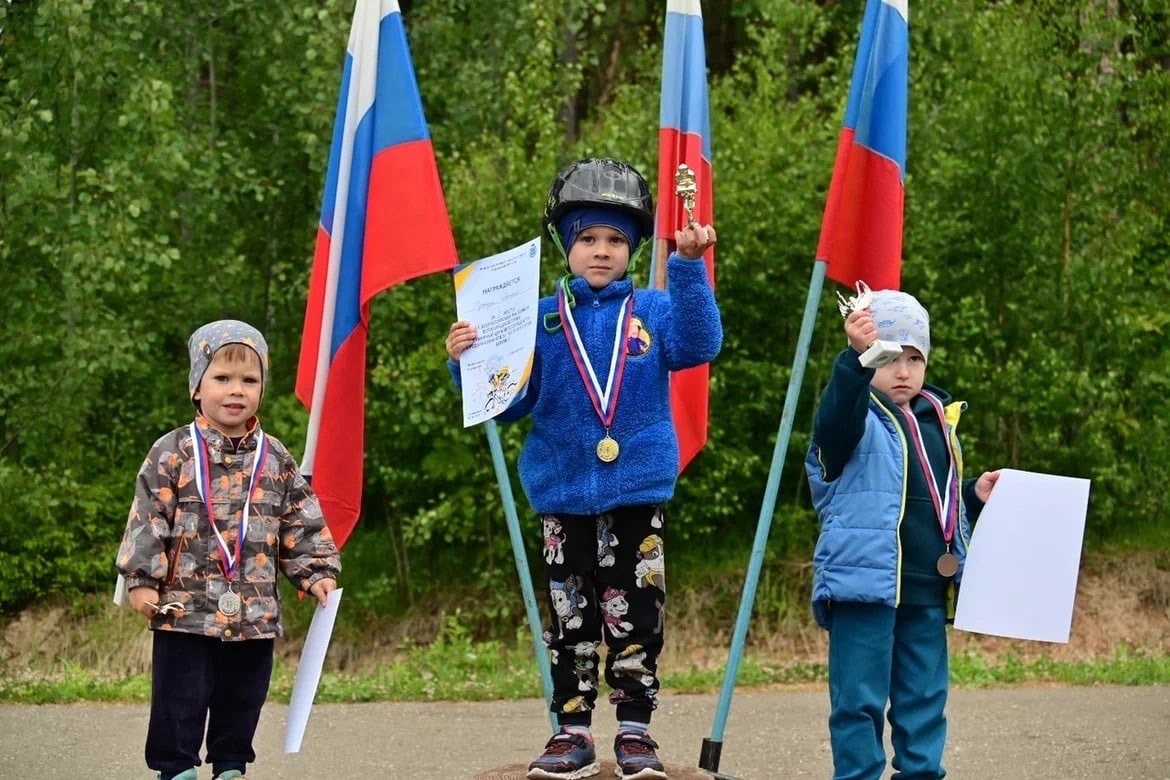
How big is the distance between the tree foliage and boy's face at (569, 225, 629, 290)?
6.67 m

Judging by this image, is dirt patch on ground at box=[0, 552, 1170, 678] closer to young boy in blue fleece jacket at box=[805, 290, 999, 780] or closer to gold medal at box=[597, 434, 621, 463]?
young boy in blue fleece jacket at box=[805, 290, 999, 780]

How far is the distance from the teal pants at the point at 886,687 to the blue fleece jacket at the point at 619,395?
28.4 inches

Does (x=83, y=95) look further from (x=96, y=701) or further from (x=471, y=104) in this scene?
(x=96, y=701)

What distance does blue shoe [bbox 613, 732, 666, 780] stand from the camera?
4.77 metres

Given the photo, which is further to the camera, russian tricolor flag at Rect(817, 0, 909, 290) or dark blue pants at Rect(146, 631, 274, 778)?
russian tricolor flag at Rect(817, 0, 909, 290)

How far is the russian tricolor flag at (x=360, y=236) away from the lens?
6.05m

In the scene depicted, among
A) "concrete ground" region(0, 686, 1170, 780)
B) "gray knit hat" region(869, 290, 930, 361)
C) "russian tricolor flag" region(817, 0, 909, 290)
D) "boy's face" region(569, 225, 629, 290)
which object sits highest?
"russian tricolor flag" region(817, 0, 909, 290)

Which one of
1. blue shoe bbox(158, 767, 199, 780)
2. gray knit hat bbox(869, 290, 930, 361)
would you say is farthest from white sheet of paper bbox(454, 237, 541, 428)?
blue shoe bbox(158, 767, 199, 780)

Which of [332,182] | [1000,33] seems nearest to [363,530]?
[1000,33]

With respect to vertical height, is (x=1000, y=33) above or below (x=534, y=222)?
above

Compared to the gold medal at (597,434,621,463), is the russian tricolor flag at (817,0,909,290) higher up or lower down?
higher up

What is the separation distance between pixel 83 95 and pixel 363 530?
3870mm

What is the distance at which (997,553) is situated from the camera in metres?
5.26

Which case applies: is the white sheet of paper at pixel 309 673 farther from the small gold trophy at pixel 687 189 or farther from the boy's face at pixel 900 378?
the boy's face at pixel 900 378
